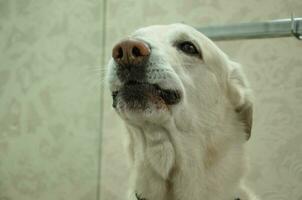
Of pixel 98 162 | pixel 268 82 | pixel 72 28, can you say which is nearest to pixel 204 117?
pixel 268 82

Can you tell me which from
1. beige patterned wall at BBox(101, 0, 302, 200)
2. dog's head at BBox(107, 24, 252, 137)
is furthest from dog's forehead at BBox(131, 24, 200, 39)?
beige patterned wall at BBox(101, 0, 302, 200)

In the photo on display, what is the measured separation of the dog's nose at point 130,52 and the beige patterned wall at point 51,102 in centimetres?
104

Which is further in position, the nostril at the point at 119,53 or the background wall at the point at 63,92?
the background wall at the point at 63,92

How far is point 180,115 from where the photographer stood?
3.39 feet

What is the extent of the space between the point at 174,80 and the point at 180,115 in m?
0.09

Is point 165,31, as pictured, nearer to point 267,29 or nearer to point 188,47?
point 188,47

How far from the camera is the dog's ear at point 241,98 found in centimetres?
119

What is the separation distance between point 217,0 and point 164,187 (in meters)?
0.90

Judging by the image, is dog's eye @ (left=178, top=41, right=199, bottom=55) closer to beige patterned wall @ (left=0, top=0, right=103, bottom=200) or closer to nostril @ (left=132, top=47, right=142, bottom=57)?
nostril @ (left=132, top=47, right=142, bottom=57)

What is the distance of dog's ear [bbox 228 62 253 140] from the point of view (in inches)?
46.7

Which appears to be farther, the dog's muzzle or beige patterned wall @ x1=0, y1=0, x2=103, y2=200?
beige patterned wall @ x1=0, y1=0, x2=103, y2=200

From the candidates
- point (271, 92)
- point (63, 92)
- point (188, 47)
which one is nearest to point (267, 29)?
point (188, 47)

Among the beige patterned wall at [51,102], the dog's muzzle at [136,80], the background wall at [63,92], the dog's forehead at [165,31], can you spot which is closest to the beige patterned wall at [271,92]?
the background wall at [63,92]

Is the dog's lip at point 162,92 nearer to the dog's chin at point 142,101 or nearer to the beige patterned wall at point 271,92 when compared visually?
the dog's chin at point 142,101
